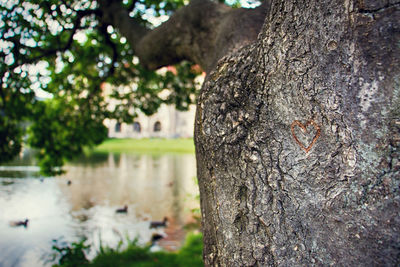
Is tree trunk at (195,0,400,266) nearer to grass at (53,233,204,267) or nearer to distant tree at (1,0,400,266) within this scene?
distant tree at (1,0,400,266)

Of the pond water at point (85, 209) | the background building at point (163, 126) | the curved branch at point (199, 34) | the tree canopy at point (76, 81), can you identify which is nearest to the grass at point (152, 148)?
the background building at point (163, 126)

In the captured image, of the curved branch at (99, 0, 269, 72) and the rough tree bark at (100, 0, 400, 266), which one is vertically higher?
the curved branch at (99, 0, 269, 72)

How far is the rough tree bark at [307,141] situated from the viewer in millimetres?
1204

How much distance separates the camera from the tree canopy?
4.70 m

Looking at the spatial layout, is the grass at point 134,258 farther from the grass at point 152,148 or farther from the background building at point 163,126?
the background building at point 163,126

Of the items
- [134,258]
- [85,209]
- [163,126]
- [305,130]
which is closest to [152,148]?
[163,126]

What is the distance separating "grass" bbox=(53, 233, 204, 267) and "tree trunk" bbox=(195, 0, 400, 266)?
3.33 m

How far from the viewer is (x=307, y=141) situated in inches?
53.3

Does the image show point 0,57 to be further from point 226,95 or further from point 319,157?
point 319,157

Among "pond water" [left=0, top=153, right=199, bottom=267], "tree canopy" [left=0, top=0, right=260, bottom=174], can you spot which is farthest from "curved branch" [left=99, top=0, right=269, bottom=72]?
"pond water" [left=0, top=153, right=199, bottom=267]

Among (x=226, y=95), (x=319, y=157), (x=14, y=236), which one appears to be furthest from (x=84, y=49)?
(x=319, y=157)

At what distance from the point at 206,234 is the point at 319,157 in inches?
31.0

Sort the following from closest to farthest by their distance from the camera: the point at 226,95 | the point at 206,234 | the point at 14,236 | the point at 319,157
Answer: the point at 319,157 < the point at 226,95 < the point at 206,234 < the point at 14,236

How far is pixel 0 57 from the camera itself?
163 inches
